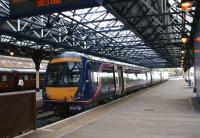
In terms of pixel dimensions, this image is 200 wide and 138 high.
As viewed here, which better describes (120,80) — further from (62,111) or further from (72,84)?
(62,111)

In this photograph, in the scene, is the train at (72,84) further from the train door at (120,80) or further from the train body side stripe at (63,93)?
the train door at (120,80)

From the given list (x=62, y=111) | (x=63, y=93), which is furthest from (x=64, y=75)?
(x=62, y=111)

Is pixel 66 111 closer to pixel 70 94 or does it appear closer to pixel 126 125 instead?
pixel 70 94

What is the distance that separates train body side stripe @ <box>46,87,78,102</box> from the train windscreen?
0.21m

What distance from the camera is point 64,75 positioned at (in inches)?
587

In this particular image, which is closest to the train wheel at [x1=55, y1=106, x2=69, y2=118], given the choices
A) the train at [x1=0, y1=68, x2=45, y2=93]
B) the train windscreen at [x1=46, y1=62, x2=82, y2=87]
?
the train windscreen at [x1=46, y1=62, x2=82, y2=87]

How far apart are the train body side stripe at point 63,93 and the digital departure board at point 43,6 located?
4.55 meters

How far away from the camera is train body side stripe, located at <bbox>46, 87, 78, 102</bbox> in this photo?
14.4 meters

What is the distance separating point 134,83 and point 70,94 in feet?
47.6

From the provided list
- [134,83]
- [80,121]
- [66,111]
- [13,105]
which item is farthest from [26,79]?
[13,105]

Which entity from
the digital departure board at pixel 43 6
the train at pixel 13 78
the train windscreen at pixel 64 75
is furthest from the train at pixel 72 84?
the train at pixel 13 78

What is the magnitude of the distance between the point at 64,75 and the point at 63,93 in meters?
0.96

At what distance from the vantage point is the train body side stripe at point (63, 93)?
1435cm

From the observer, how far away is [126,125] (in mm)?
9445
